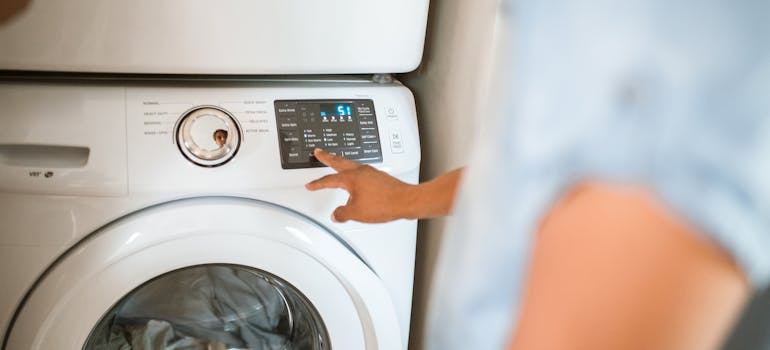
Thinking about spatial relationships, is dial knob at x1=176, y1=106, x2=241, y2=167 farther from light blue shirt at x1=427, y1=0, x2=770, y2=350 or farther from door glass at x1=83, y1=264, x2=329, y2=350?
light blue shirt at x1=427, y1=0, x2=770, y2=350

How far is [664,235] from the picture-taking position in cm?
30

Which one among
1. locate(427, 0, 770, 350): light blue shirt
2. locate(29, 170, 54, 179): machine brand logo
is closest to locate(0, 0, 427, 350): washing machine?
locate(29, 170, 54, 179): machine brand logo

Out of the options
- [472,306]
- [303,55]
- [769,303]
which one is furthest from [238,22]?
[769,303]

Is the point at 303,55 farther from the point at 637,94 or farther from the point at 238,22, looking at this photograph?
the point at 637,94

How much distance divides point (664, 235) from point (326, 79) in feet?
1.83

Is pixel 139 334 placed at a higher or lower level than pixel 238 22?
lower

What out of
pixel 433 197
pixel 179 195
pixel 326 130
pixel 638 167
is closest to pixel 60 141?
pixel 179 195

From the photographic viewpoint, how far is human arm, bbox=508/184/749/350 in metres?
0.30

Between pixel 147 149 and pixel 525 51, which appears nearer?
pixel 525 51

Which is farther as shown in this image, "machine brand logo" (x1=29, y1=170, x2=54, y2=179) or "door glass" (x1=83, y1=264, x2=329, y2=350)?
"door glass" (x1=83, y1=264, x2=329, y2=350)

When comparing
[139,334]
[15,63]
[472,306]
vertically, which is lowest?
[139,334]

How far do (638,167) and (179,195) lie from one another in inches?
19.5

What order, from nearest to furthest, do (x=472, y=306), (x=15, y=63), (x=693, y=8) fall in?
(x=693, y=8), (x=472, y=306), (x=15, y=63)

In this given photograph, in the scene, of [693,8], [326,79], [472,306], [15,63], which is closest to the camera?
[693,8]
